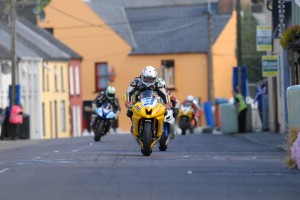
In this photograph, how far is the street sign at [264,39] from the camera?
4475 cm

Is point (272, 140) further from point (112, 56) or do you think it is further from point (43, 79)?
point (112, 56)

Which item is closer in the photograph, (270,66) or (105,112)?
(105,112)

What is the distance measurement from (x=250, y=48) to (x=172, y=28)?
21.4 ft

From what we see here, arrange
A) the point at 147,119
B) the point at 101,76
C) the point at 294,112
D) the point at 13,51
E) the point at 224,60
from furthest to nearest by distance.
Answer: the point at 101,76 < the point at 224,60 < the point at 13,51 < the point at 147,119 < the point at 294,112

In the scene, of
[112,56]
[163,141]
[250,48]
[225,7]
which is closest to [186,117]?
[163,141]

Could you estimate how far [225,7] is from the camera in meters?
83.8

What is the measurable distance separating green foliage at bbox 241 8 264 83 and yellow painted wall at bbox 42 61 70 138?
1614 centimetres

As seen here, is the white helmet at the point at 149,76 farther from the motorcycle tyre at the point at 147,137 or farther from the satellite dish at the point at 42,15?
the satellite dish at the point at 42,15

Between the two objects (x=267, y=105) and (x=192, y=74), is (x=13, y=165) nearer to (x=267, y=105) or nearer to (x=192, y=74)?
(x=267, y=105)

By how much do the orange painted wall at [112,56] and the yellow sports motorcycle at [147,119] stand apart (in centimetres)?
5683

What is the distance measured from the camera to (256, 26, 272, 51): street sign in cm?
4475

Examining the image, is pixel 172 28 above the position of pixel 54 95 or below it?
A: above

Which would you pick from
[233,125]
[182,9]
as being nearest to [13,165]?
[233,125]

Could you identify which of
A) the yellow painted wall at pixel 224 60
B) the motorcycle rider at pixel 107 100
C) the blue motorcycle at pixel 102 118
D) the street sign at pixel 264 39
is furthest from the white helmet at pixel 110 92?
the yellow painted wall at pixel 224 60
